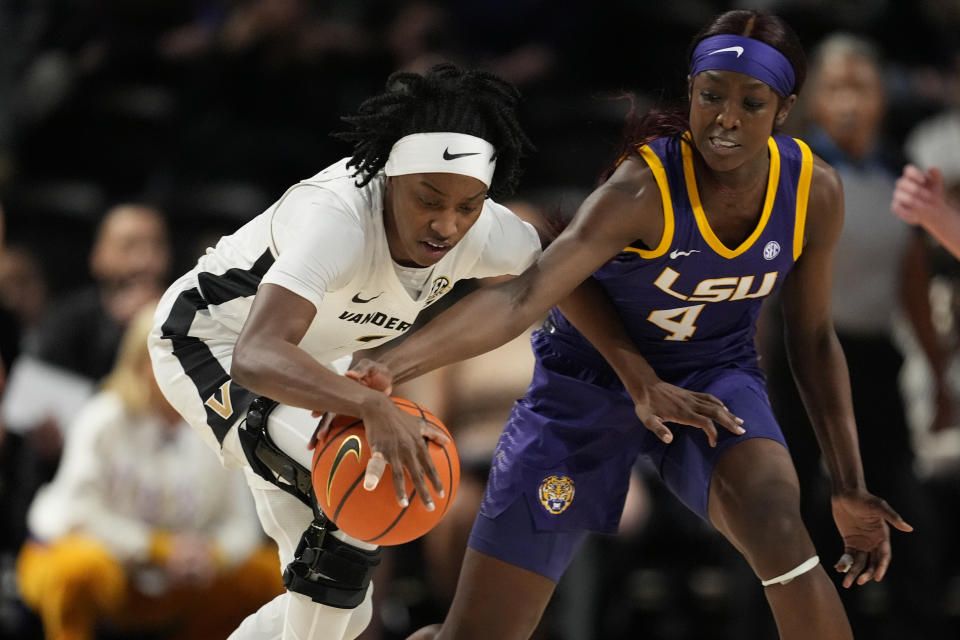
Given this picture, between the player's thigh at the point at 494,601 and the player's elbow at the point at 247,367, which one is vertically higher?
the player's elbow at the point at 247,367

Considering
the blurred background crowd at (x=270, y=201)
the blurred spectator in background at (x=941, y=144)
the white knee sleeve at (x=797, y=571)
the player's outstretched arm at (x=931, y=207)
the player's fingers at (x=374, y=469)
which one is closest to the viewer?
the player's fingers at (x=374, y=469)

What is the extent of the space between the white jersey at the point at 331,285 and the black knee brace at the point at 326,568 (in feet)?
1.40

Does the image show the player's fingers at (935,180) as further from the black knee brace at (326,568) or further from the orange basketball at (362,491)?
the black knee brace at (326,568)

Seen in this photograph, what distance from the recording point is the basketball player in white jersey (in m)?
3.25

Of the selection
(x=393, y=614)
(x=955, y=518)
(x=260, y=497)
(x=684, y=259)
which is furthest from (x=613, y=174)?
(x=955, y=518)

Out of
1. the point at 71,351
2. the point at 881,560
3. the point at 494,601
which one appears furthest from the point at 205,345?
the point at 71,351

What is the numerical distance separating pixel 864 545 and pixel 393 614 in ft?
10.3

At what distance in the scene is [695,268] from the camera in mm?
3703

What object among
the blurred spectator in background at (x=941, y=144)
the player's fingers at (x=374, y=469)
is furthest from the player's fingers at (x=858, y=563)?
the blurred spectator in background at (x=941, y=144)

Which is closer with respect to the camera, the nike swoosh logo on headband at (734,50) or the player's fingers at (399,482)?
the player's fingers at (399,482)

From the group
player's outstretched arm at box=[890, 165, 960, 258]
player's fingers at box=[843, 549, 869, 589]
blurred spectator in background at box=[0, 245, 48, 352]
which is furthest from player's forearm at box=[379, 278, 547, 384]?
blurred spectator in background at box=[0, 245, 48, 352]

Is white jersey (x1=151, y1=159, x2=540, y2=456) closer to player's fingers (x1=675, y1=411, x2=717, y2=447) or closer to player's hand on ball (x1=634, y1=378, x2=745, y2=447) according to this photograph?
player's hand on ball (x1=634, y1=378, x2=745, y2=447)

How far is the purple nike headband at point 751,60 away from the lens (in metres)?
3.53

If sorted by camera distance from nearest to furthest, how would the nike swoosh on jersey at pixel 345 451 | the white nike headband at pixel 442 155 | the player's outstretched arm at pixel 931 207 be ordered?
the nike swoosh on jersey at pixel 345 451
the white nike headband at pixel 442 155
the player's outstretched arm at pixel 931 207
